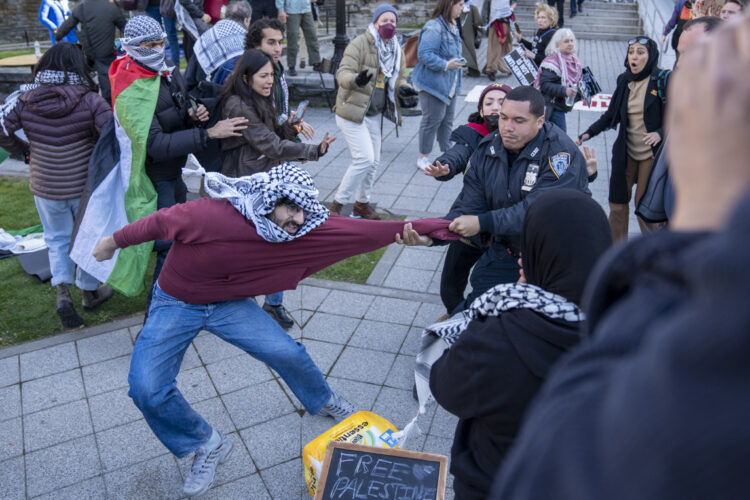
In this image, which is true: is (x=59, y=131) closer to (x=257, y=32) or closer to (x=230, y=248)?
(x=257, y=32)

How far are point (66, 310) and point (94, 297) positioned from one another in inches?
12.6

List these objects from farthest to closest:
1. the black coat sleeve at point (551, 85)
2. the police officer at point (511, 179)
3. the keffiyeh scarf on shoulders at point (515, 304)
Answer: the black coat sleeve at point (551, 85)
the police officer at point (511, 179)
the keffiyeh scarf on shoulders at point (515, 304)

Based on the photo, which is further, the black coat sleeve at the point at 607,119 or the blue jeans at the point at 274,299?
the black coat sleeve at the point at 607,119

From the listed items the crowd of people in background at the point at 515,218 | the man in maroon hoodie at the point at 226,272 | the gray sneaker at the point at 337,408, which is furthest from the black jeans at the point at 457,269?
the gray sneaker at the point at 337,408

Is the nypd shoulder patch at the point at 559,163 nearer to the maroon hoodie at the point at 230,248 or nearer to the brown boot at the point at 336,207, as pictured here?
the maroon hoodie at the point at 230,248

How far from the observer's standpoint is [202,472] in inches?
138

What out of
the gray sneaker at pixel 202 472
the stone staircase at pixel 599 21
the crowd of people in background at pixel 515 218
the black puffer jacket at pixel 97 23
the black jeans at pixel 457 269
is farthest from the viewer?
the stone staircase at pixel 599 21

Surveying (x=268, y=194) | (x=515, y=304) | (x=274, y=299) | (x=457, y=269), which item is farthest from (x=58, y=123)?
(x=515, y=304)

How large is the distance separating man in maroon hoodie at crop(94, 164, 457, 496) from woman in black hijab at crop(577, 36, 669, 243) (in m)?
3.06

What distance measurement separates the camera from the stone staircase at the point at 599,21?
60.2ft

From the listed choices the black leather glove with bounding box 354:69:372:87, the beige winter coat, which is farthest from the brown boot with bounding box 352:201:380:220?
the black leather glove with bounding box 354:69:372:87

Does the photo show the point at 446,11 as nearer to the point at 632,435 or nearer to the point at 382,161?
the point at 382,161

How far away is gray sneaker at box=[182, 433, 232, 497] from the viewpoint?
3.46m

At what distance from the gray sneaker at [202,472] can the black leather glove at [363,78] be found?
4.22 m
